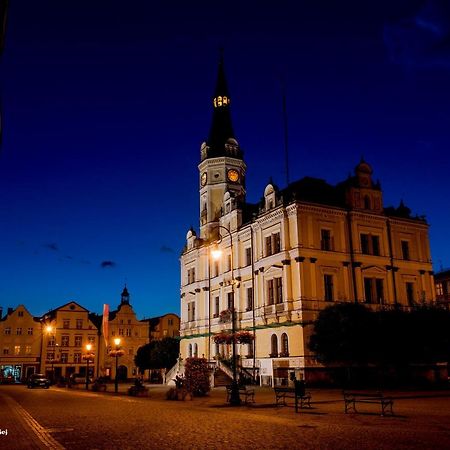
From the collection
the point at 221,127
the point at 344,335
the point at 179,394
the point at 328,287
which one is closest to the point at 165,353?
the point at 328,287

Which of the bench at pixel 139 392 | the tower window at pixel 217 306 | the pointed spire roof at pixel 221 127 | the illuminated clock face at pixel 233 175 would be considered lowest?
the bench at pixel 139 392

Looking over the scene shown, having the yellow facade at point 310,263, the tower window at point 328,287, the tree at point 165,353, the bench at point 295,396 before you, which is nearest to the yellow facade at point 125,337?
the tree at point 165,353

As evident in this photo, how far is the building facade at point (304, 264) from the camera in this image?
46000 millimetres

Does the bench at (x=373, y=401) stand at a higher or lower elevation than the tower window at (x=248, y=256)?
lower

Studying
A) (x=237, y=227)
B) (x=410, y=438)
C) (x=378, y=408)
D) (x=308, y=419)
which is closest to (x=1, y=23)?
(x=410, y=438)

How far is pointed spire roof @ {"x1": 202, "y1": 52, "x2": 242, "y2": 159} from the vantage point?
6706cm

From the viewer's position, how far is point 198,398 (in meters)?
33.1

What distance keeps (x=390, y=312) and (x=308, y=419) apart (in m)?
23.1

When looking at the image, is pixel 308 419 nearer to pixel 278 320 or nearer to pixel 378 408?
pixel 378 408

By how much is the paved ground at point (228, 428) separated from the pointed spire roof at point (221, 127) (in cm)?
4586

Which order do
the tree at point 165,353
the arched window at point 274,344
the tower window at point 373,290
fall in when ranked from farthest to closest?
the tree at point 165,353 → the tower window at point 373,290 → the arched window at point 274,344

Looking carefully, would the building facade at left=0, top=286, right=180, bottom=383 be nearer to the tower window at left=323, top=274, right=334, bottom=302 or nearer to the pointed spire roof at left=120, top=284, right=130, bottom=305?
the pointed spire roof at left=120, top=284, right=130, bottom=305

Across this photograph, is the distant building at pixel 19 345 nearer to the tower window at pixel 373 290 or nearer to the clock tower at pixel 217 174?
the clock tower at pixel 217 174

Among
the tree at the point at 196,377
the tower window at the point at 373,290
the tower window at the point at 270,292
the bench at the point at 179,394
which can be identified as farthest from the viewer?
the tower window at the point at 270,292
